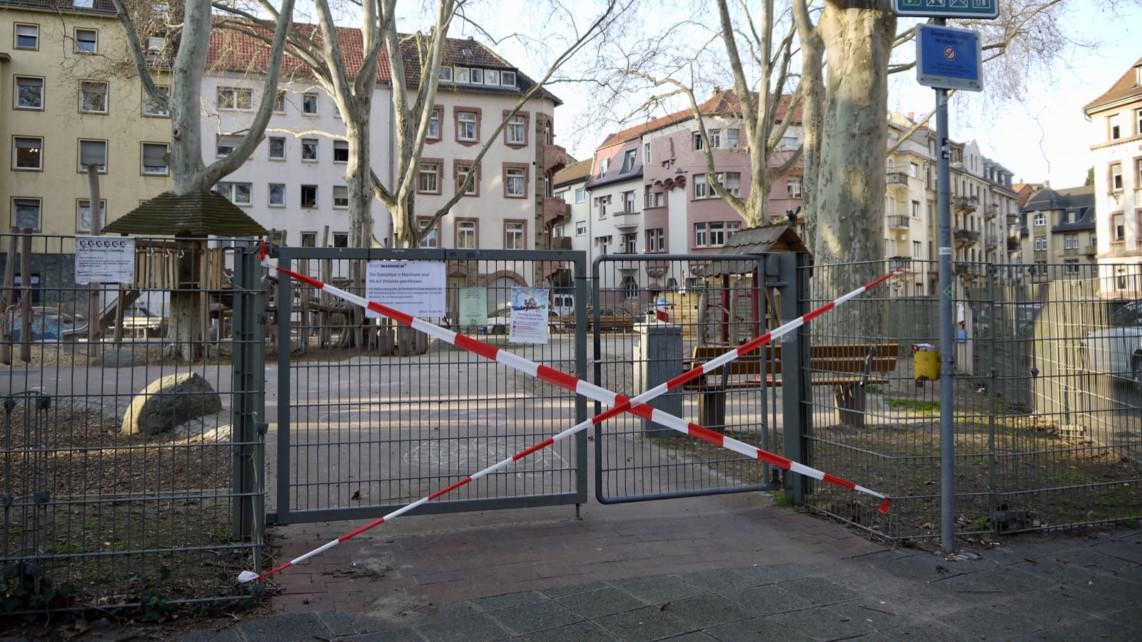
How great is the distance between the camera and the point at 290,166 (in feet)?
156

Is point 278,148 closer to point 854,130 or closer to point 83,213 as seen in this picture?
point 83,213

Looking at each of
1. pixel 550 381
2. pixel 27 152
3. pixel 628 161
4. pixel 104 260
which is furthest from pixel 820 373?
pixel 628 161

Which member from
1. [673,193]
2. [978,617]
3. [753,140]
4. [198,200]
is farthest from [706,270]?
[673,193]

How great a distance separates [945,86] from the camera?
539cm

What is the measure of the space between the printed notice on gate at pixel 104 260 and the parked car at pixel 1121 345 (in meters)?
6.62

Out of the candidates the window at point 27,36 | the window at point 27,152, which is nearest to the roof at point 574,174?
the window at point 27,36

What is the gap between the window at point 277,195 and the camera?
1865 inches

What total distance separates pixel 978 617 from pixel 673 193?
59.9m

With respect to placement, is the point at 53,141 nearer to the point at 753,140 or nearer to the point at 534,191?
the point at 534,191

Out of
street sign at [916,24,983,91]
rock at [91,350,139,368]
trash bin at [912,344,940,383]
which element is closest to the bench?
trash bin at [912,344,940,383]

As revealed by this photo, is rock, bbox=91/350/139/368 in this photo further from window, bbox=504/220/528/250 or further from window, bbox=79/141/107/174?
window, bbox=504/220/528/250

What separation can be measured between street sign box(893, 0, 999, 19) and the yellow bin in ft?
6.88

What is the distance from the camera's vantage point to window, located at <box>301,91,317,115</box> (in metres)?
47.0

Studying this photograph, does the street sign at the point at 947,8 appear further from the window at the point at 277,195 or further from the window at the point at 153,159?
the window at the point at 277,195
